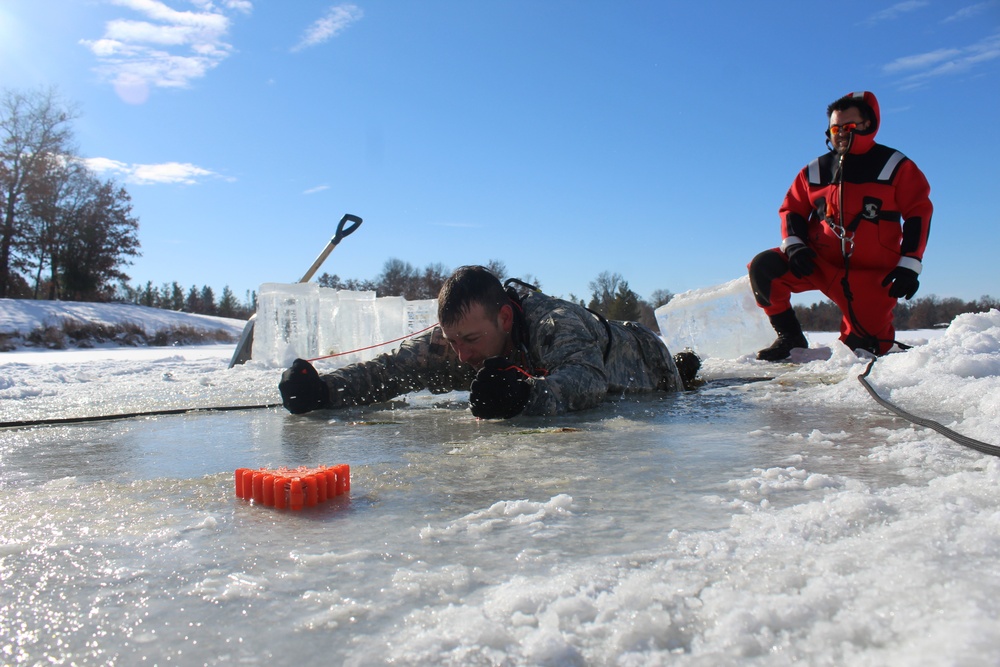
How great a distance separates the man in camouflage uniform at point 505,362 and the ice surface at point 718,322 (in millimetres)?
2729

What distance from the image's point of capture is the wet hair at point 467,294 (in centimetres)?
305

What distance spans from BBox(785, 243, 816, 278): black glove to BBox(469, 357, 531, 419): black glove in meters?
3.25

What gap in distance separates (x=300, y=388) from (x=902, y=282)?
3996 millimetres

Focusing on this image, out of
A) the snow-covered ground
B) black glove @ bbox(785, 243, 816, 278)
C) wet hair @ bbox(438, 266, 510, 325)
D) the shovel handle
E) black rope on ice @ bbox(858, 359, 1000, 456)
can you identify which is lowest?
the snow-covered ground

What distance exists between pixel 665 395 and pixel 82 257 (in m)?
26.9

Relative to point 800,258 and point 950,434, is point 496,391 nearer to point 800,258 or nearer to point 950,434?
point 950,434

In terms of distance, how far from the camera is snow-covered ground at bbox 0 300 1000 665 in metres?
0.84

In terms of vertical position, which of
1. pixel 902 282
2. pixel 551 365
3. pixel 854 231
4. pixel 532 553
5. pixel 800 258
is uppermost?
pixel 854 231

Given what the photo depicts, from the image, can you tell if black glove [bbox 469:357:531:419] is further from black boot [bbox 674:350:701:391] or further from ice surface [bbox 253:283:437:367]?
ice surface [bbox 253:283:437:367]

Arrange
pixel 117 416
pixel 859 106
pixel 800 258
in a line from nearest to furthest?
1. pixel 117 416
2. pixel 859 106
3. pixel 800 258

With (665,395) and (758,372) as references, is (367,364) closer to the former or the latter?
(665,395)

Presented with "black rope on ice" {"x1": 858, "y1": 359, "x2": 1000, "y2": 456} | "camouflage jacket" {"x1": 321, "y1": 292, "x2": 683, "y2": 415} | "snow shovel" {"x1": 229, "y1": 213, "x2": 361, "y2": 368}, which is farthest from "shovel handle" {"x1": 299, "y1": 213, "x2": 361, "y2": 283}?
"black rope on ice" {"x1": 858, "y1": 359, "x2": 1000, "y2": 456}

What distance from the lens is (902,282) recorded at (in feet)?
15.3

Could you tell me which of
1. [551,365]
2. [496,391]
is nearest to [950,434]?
[496,391]
